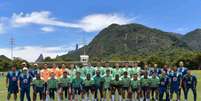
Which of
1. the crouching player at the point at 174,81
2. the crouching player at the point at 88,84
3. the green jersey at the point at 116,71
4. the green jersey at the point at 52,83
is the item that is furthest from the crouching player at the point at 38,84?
the crouching player at the point at 174,81

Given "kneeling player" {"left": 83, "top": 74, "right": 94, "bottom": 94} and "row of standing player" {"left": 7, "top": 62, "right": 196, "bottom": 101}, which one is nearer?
"row of standing player" {"left": 7, "top": 62, "right": 196, "bottom": 101}

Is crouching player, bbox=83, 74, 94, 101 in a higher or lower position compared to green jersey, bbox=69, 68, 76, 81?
lower

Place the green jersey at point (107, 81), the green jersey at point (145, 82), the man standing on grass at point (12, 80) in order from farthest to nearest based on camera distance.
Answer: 1. the green jersey at point (107, 81)
2. the green jersey at point (145, 82)
3. the man standing on grass at point (12, 80)

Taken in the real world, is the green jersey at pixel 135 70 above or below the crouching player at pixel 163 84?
above

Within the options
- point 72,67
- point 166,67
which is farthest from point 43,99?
point 166,67

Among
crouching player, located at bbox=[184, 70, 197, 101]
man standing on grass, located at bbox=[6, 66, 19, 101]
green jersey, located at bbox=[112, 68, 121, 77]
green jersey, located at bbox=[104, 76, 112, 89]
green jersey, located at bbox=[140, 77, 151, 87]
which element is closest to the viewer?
man standing on grass, located at bbox=[6, 66, 19, 101]

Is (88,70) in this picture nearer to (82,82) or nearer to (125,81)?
(82,82)

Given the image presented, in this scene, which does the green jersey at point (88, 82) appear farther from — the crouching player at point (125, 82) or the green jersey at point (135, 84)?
the green jersey at point (135, 84)

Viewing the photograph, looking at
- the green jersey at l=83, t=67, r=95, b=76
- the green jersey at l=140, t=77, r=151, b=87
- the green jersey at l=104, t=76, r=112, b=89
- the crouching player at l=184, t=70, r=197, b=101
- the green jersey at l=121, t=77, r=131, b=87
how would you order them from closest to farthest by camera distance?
1. the green jersey at l=140, t=77, r=151, b=87
2. the green jersey at l=121, t=77, r=131, b=87
3. the green jersey at l=104, t=76, r=112, b=89
4. the crouching player at l=184, t=70, r=197, b=101
5. the green jersey at l=83, t=67, r=95, b=76

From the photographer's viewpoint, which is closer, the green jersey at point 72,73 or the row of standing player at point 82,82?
the row of standing player at point 82,82

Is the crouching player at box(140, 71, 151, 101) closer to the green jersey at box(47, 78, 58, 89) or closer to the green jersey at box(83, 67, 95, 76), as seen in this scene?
the green jersey at box(83, 67, 95, 76)

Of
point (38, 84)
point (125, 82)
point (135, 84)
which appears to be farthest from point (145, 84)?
point (38, 84)

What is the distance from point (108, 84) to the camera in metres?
24.8

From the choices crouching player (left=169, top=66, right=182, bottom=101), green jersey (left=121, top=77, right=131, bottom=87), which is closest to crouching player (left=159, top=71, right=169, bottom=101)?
crouching player (left=169, top=66, right=182, bottom=101)
